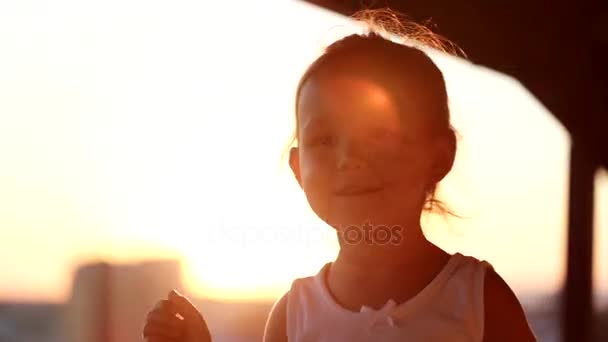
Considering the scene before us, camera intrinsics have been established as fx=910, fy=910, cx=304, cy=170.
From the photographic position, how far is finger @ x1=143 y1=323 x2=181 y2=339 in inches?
28.2

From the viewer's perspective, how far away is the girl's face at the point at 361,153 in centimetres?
68

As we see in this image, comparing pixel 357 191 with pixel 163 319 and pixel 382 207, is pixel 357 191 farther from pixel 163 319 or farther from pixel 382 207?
pixel 163 319

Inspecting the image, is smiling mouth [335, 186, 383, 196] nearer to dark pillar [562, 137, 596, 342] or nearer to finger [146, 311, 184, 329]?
finger [146, 311, 184, 329]

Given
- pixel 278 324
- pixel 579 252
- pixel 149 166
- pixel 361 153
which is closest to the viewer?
pixel 361 153

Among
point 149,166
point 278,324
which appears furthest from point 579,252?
point 278,324

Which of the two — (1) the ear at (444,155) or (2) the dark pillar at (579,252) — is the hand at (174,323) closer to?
(1) the ear at (444,155)

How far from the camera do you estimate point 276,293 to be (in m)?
1.07

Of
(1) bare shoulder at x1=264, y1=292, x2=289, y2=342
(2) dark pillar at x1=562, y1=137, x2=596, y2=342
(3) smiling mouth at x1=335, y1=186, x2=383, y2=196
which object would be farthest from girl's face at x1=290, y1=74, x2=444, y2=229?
(2) dark pillar at x1=562, y1=137, x2=596, y2=342

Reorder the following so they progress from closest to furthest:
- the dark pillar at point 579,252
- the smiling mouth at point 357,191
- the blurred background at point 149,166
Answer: the smiling mouth at point 357,191, the blurred background at point 149,166, the dark pillar at point 579,252

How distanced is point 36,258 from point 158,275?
14cm

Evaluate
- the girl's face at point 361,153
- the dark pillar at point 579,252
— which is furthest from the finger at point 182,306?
the dark pillar at point 579,252

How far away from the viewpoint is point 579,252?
168 centimetres

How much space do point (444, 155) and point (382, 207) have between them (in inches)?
2.9

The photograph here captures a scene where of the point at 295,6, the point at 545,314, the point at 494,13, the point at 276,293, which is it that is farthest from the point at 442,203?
the point at 545,314
